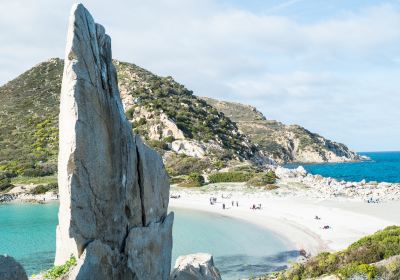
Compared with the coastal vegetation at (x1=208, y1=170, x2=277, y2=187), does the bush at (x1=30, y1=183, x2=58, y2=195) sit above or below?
below

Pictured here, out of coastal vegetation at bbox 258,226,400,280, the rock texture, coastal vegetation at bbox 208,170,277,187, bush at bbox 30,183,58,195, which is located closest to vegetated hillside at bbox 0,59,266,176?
coastal vegetation at bbox 208,170,277,187

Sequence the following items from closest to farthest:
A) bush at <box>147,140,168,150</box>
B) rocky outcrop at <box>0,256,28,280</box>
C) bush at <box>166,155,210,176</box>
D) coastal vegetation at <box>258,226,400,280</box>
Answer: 1. rocky outcrop at <box>0,256,28,280</box>
2. coastal vegetation at <box>258,226,400,280</box>
3. bush at <box>166,155,210,176</box>
4. bush at <box>147,140,168,150</box>

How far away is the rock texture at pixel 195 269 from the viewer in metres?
14.9

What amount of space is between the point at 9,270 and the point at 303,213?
39.0m

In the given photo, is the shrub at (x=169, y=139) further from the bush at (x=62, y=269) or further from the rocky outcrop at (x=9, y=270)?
the rocky outcrop at (x=9, y=270)

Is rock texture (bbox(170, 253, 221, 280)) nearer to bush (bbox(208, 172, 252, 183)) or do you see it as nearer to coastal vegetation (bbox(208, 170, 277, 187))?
coastal vegetation (bbox(208, 170, 277, 187))

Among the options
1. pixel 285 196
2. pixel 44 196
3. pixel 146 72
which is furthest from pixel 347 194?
pixel 146 72

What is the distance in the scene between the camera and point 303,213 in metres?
44.5

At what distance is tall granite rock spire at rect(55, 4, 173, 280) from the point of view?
35.8ft

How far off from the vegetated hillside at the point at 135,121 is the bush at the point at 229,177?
22.0 ft

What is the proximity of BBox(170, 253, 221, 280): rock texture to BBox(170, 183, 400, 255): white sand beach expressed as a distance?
53.0 feet

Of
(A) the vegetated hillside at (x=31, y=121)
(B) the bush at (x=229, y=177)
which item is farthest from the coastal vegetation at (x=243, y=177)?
(A) the vegetated hillside at (x=31, y=121)

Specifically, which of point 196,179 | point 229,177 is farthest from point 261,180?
point 196,179

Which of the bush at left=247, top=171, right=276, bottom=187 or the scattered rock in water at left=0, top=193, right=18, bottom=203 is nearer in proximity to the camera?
the scattered rock in water at left=0, top=193, right=18, bottom=203
